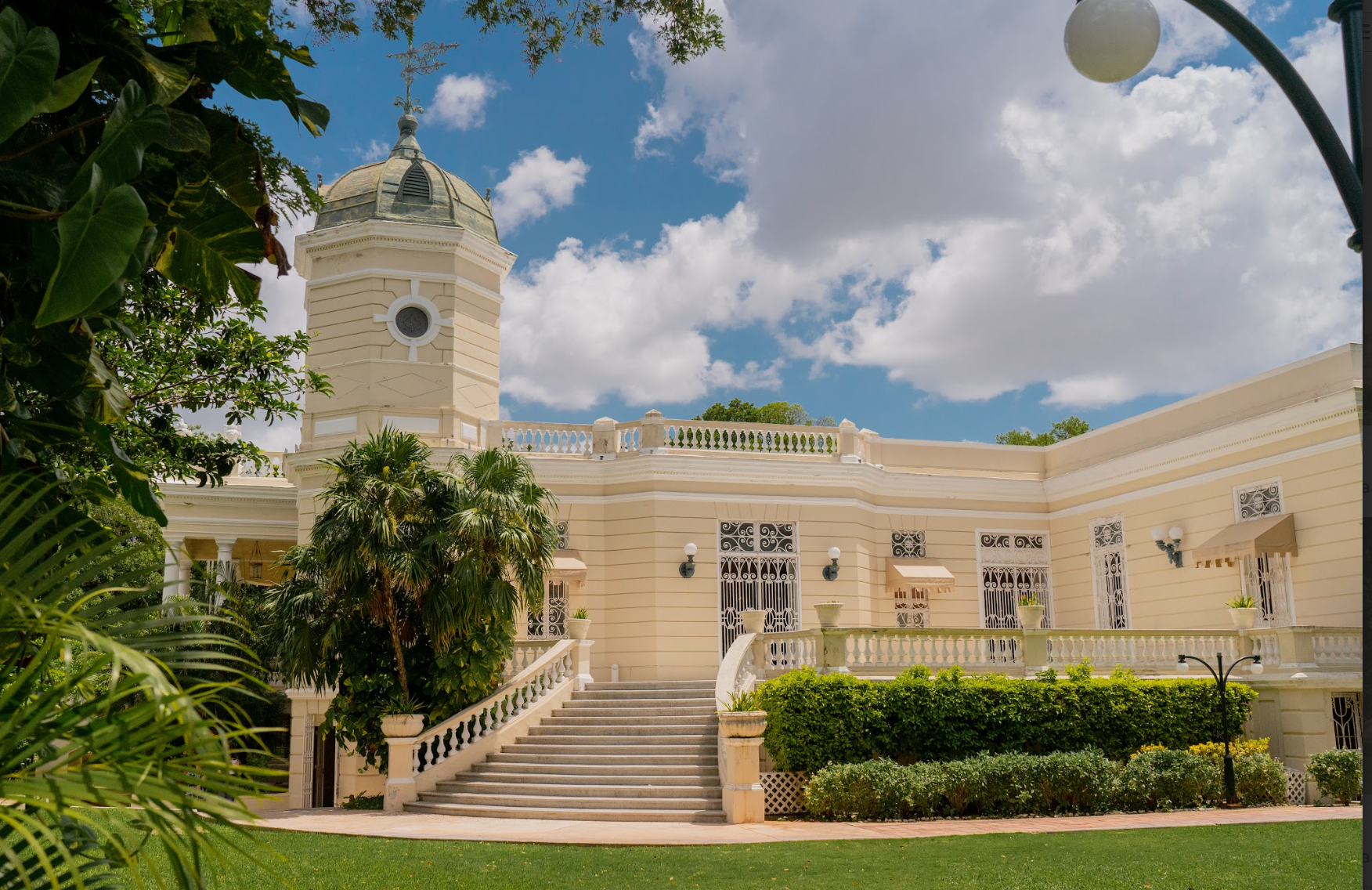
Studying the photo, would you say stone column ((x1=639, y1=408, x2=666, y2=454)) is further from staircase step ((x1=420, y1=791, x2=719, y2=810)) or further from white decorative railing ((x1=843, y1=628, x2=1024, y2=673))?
staircase step ((x1=420, y1=791, x2=719, y2=810))

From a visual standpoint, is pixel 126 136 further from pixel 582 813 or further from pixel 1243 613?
pixel 1243 613

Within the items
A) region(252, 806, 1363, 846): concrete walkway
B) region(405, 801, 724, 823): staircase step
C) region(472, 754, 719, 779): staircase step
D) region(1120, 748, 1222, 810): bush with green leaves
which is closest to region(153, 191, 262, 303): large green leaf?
region(252, 806, 1363, 846): concrete walkway

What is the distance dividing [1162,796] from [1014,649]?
3424 mm

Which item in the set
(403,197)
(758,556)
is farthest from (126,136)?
(403,197)

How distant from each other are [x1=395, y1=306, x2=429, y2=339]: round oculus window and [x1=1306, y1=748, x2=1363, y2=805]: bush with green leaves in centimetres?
1688

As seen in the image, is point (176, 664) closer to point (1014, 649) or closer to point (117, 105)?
point (117, 105)

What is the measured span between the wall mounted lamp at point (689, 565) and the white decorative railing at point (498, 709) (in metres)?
2.55

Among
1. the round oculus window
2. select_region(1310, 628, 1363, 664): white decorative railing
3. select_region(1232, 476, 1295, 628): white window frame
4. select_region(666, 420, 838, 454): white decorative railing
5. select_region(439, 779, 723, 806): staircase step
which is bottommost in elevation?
select_region(439, 779, 723, 806): staircase step

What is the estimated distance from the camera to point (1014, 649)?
18.0 m

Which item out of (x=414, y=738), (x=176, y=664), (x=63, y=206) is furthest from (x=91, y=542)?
(x=414, y=738)

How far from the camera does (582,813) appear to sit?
1491cm

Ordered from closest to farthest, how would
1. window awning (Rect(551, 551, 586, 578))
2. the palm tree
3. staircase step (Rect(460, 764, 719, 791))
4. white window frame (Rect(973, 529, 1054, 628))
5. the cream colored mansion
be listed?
the palm tree
staircase step (Rect(460, 764, 719, 791))
the cream colored mansion
window awning (Rect(551, 551, 586, 578))
white window frame (Rect(973, 529, 1054, 628))

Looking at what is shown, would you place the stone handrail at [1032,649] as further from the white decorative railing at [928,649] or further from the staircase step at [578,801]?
the staircase step at [578,801]

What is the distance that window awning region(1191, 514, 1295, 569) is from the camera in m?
18.0
